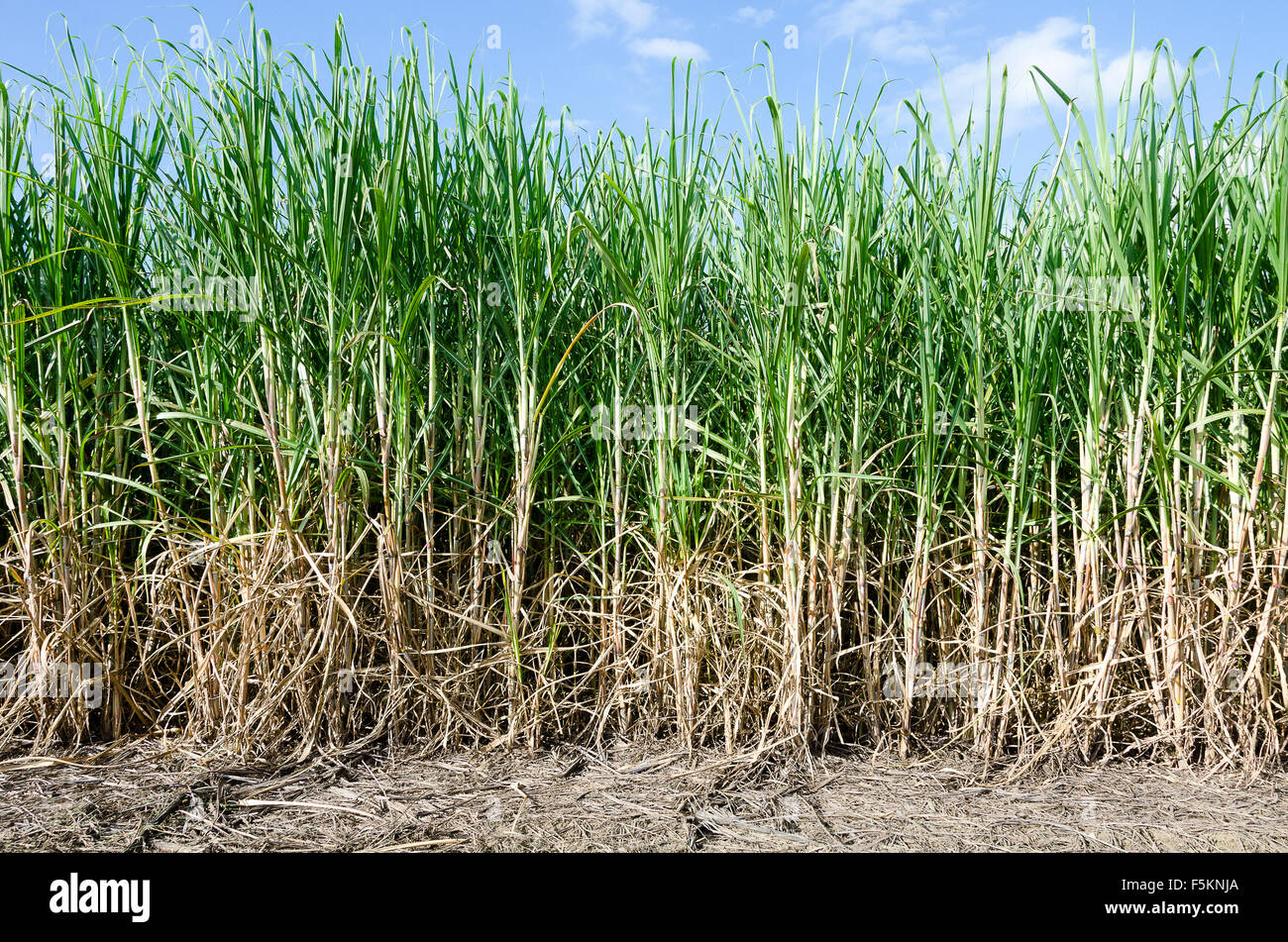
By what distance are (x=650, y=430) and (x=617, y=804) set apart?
0.89 meters

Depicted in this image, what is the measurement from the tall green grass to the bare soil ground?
0.10 metres

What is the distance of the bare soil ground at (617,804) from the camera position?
176cm

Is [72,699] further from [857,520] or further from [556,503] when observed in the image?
[857,520]

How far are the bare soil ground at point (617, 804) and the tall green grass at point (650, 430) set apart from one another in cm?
10

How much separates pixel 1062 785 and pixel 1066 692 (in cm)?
22

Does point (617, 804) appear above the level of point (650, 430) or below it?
below

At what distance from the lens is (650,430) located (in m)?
2.13

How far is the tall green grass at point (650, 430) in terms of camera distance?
197 cm

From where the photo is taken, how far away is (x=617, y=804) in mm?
1905

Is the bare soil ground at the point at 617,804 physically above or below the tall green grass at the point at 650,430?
below

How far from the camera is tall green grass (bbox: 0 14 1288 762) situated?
1969mm

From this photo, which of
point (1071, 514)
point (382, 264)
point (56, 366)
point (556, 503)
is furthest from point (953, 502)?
point (56, 366)

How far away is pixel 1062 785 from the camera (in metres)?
2.00

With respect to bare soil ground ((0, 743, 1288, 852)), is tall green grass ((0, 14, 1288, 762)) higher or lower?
higher
